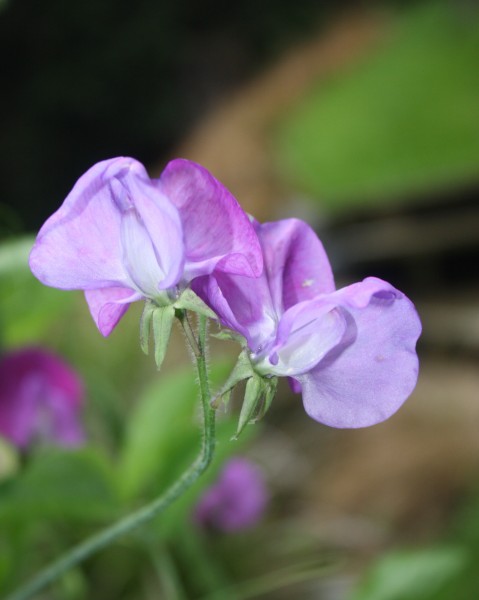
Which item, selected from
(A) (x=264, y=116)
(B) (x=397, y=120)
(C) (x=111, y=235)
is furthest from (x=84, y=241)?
(A) (x=264, y=116)

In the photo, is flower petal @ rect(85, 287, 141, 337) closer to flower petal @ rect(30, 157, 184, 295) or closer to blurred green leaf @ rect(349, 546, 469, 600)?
flower petal @ rect(30, 157, 184, 295)

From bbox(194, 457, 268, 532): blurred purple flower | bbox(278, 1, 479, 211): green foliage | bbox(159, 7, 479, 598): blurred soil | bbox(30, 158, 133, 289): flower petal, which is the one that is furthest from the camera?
→ bbox(278, 1, 479, 211): green foliage

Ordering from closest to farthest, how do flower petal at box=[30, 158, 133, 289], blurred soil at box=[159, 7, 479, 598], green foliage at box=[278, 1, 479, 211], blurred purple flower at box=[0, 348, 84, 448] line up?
1. flower petal at box=[30, 158, 133, 289]
2. blurred purple flower at box=[0, 348, 84, 448]
3. blurred soil at box=[159, 7, 479, 598]
4. green foliage at box=[278, 1, 479, 211]

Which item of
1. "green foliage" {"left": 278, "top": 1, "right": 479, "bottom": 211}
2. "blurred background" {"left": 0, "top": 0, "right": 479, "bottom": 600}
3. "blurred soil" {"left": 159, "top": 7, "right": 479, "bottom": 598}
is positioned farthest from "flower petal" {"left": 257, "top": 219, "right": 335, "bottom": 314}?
"green foliage" {"left": 278, "top": 1, "right": 479, "bottom": 211}

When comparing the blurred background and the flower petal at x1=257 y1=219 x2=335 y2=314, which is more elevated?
the flower petal at x1=257 y1=219 x2=335 y2=314

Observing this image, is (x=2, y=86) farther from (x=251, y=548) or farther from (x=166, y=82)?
(x=251, y=548)

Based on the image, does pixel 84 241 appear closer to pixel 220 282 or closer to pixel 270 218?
pixel 220 282

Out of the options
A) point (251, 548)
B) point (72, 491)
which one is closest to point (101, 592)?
point (251, 548)
